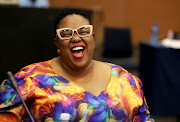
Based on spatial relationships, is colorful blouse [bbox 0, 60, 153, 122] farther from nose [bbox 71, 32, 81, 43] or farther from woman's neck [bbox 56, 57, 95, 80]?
nose [bbox 71, 32, 81, 43]

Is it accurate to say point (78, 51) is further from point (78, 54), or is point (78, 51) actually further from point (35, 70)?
point (35, 70)

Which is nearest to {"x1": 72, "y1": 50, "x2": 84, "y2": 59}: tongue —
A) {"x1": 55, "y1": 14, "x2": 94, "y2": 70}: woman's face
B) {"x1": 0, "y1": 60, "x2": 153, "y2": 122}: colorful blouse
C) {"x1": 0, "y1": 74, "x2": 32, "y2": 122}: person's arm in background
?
{"x1": 55, "y1": 14, "x2": 94, "y2": 70}: woman's face

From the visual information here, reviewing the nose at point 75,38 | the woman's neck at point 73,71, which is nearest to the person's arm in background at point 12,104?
the woman's neck at point 73,71

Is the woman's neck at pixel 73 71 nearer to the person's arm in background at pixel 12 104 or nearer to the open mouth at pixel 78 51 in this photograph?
the open mouth at pixel 78 51

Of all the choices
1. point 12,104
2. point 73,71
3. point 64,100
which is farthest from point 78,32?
point 12,104

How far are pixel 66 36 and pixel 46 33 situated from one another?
1421 millimetres

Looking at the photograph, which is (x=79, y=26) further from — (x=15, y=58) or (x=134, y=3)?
(x=134, y=3)

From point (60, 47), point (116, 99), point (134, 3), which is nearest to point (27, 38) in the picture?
point (60, 47)

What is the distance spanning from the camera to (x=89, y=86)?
1.33 m

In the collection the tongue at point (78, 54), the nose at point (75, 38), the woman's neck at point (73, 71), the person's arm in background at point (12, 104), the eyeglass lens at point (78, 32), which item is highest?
the eyeglass lens at point (78, 32)

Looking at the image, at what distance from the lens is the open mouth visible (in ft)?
4.24

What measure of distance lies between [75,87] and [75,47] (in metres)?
0.20

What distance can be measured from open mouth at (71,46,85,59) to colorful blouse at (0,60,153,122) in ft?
0.43

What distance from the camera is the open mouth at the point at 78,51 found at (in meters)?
1.29
